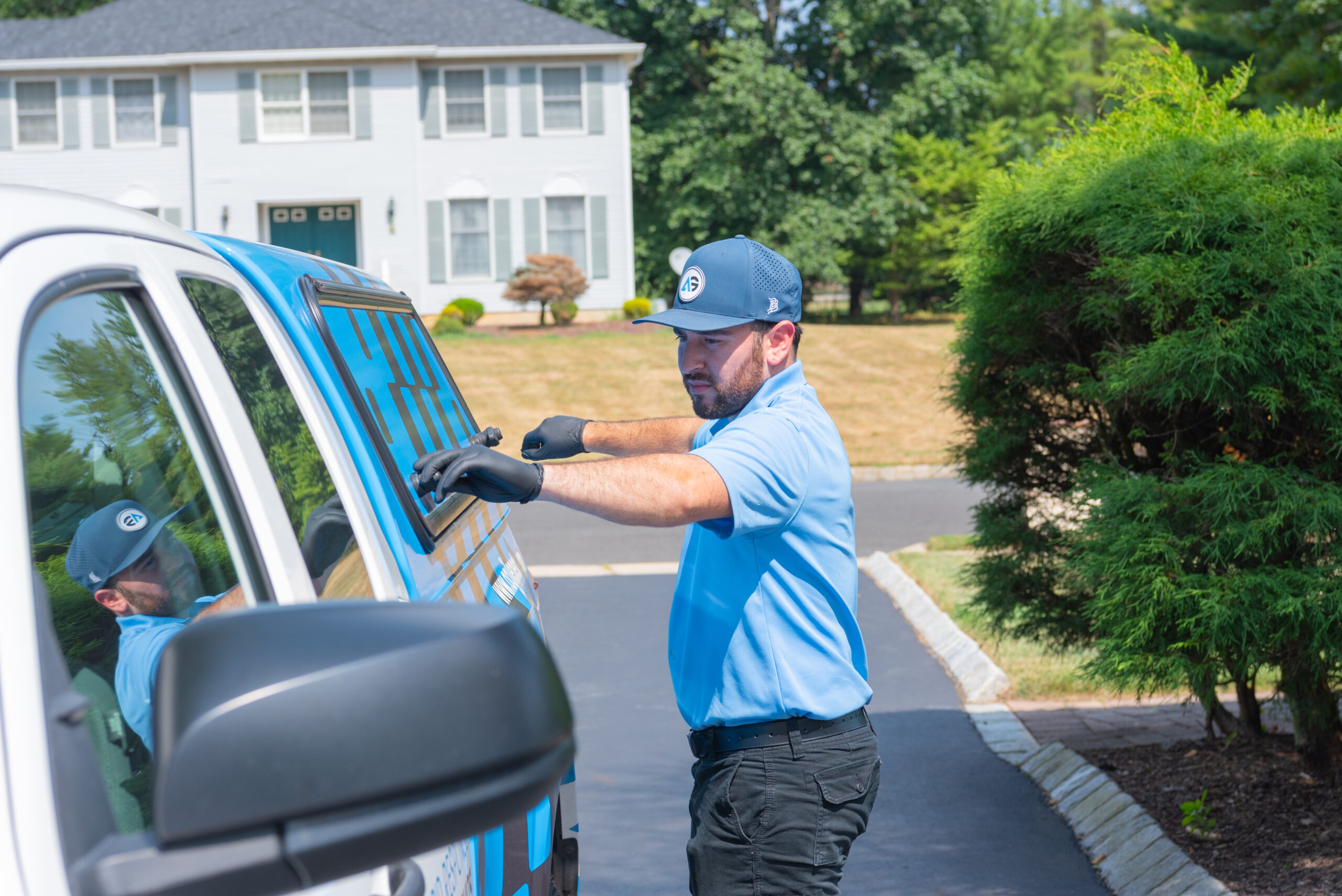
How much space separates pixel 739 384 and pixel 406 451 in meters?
0.81

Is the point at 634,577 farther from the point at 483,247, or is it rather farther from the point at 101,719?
the point at 483,247

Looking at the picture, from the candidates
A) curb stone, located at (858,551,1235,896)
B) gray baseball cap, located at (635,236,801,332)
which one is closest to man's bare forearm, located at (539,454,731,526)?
gray baseball cap, located at (635,236,801,332)

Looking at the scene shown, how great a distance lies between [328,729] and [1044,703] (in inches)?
243

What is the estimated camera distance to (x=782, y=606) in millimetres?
2730

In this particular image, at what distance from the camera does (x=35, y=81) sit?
2747cm

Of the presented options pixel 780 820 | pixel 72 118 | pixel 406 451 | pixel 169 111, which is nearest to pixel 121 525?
pixel 406 451

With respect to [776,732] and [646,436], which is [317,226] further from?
[776,732]

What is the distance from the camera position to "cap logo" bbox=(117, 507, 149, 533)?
5.53 ft

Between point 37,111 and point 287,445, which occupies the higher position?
point 37,111

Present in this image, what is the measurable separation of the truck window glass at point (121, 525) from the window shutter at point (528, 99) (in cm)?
2760

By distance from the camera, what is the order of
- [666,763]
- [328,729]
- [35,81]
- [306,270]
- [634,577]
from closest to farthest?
[328,729] < [306,270] < [666,763] < [634,577] < [35,81]

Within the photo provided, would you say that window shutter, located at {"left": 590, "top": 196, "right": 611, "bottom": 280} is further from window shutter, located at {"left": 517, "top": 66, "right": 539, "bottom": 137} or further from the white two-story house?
window shutter, located at {"left": 517, "top": 66, "right": 539, "bottom": 137}

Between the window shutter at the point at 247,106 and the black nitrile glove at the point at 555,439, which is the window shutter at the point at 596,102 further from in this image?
Result: the black nitrile glove at the point at 555,439

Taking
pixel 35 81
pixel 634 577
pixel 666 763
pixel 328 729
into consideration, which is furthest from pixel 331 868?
pixel 35 81
